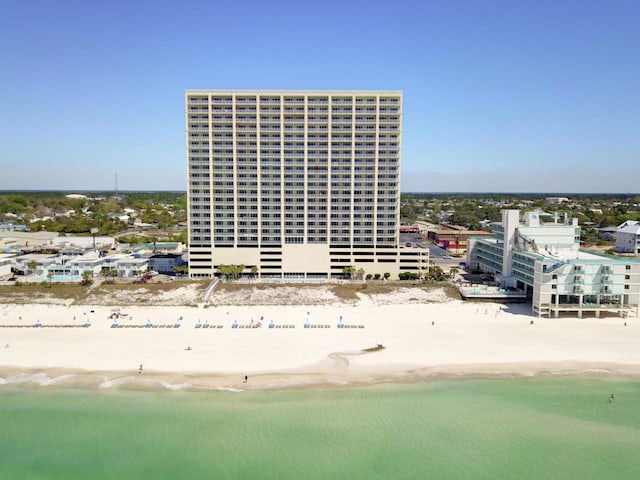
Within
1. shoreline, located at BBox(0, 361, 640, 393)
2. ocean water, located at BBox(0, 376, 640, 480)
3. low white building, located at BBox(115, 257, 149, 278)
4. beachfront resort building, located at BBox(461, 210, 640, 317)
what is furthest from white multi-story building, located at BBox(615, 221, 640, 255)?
low white building, located at BBox(115, 257, 149, 278)

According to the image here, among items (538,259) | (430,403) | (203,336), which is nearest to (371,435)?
(430,403)

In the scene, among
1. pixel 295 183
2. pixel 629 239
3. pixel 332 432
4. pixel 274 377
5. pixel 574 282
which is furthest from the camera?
pixel 629 239

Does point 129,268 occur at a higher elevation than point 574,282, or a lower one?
lower

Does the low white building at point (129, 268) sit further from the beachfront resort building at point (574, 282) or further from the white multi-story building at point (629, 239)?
the white multi-story building at point (629, 239)

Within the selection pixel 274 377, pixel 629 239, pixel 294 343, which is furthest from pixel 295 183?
pixel 629 239

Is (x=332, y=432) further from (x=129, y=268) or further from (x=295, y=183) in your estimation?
(x=129, y=268)

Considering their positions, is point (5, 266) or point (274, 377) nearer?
point (274, 377)

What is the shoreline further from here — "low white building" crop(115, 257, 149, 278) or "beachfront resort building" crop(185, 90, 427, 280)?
"beachfront resort building" crop(185, 90, 427, 280)

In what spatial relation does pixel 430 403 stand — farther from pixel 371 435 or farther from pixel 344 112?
pixel 344 112
